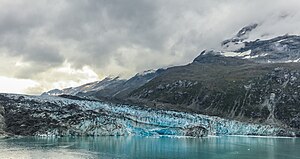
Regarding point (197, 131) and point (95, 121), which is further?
point (197, 131)

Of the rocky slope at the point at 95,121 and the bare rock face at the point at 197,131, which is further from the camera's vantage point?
the bare rock face at the point at 197,131

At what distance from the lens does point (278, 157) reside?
7331cm

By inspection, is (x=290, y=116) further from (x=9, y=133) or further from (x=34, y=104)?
(x=9, y=133)

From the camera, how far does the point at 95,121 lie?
111 metres

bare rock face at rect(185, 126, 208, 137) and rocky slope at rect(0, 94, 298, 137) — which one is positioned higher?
rocky slope at rect(0, 94, 298, 137)

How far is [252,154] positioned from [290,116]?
111m

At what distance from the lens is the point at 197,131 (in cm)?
12225

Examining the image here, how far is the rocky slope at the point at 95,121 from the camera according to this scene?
107688 mm

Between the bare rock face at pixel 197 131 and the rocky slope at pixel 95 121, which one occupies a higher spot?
the rocky slope at pixel 95 121

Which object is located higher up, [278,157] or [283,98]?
[283,98]

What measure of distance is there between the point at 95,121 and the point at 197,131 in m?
30.1

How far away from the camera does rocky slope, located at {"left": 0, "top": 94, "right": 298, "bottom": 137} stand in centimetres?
10769

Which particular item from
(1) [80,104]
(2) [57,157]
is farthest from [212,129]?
(2) [57,157]

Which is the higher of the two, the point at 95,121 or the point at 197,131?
the point at 95,121
